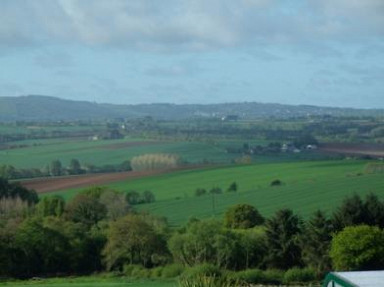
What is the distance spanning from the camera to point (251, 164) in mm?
85188

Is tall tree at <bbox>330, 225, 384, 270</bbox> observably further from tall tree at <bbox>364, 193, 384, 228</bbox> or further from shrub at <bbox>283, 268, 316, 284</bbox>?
tall tree at <bbox>364, 193, 384, 228</bbox>

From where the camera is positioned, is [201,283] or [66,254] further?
[66,254]

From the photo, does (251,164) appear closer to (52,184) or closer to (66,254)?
(52,184)

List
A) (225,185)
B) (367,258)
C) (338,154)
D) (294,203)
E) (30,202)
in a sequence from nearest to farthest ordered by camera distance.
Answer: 1. (367,258)
2. (294,203)
3. (30,202)
4. (225,185)
5. (338,154)

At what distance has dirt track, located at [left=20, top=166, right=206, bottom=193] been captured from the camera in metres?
71.1

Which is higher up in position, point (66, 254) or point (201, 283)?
point (201, 283)

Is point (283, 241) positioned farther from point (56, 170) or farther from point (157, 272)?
point (56, 170)

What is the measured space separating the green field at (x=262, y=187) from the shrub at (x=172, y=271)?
47.1ft

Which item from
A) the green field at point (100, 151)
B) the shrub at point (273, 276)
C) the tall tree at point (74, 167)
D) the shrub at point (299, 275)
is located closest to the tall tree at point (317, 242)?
the shrub at point (299, 275)

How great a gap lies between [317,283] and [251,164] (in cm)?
4650

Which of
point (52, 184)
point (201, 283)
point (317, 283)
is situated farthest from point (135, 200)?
point (201, 283)

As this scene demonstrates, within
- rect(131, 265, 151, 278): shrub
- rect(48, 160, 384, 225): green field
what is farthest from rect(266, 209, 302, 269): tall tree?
rect(48, 160, 384, 225): green field

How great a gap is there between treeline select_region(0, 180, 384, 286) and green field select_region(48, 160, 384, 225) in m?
7.92

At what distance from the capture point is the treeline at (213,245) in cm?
4081
